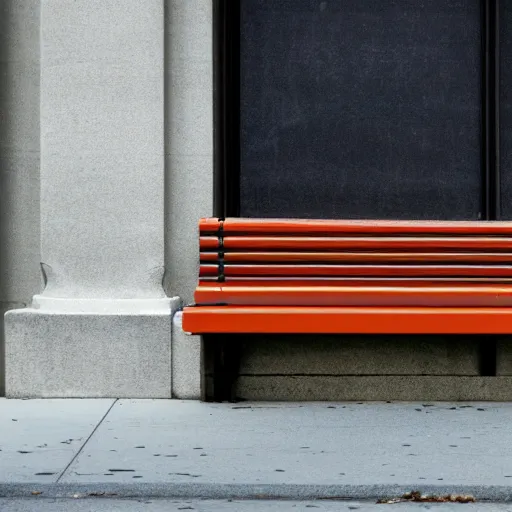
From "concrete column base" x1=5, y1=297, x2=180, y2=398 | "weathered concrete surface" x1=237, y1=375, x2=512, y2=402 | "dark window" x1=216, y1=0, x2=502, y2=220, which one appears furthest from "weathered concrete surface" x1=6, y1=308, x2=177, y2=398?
"dark window" x1=216, y1=0, x2=502, y2=220

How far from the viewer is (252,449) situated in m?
5.64

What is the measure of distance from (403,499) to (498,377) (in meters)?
3.07

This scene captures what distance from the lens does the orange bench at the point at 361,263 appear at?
7207 mm

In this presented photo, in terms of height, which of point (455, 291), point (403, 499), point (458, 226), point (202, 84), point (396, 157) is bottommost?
point (403, 499)

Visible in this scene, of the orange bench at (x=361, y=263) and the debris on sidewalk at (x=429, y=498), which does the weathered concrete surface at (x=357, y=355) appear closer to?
the orange bench at (x=361, y=263)

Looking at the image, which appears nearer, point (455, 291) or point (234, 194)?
point (455, 291)

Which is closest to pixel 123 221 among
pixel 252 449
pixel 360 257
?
pixel 360 257

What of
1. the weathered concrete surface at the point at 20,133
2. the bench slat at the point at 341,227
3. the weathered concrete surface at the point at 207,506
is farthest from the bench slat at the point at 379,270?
the weathered concrete surface at the point at 207,506

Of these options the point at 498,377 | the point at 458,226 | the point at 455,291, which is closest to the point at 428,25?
the point at 458,226

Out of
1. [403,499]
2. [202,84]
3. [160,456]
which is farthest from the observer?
[202,84]

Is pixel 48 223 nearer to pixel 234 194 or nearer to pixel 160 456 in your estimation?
pixel 234 194

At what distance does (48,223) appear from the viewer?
25.0ft

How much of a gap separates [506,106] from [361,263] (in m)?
1.82

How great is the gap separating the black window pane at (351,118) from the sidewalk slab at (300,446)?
1652mm
